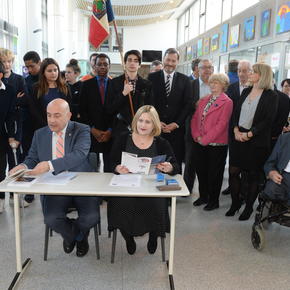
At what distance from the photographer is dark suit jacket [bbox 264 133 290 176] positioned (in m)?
2.71

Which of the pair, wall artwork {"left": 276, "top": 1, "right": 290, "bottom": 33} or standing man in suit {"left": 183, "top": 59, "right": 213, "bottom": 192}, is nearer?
standing man in suit {"left": 183, "top": 59, "right": 213, "bottom": 192}

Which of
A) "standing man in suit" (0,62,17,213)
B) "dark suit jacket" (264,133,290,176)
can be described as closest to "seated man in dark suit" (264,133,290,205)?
"dark suit jacket" (264,133,290,176)

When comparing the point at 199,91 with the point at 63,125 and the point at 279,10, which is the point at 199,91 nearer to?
the point at 63,125

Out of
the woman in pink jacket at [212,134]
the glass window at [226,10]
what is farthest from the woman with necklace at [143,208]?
the glass window at [226,10]

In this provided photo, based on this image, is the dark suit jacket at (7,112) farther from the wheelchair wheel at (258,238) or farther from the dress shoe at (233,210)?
the wheelchair wheel at (258,238)

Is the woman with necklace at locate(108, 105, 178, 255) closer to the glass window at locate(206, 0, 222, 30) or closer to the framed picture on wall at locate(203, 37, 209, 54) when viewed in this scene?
the glass window at locate(206, 0, 222, 30)

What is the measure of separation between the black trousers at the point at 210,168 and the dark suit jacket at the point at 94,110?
1062 millimetres

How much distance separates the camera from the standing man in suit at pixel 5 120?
318 cm

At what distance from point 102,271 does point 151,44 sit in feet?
62.0

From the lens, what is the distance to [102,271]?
2348 mm

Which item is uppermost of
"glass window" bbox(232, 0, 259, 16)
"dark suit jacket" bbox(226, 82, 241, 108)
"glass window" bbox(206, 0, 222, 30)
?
"glass window" bbox(206, 0, 222, 30)

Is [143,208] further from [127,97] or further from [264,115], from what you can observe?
[264,115]

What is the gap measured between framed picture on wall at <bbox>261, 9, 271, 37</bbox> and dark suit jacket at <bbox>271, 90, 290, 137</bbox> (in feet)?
12.3

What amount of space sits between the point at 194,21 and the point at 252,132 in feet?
41.6
